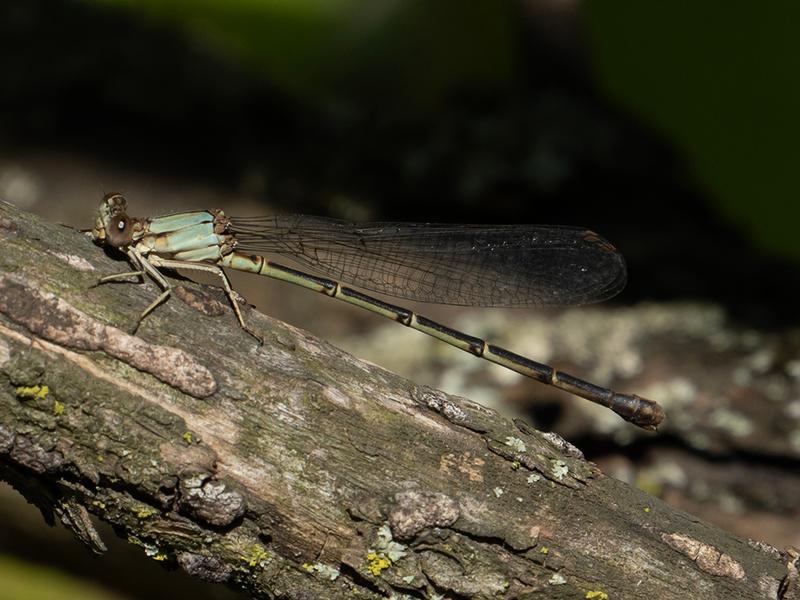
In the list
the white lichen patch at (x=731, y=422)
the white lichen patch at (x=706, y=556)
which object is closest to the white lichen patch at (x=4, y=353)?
the white lichen patch at (x=706, y=556)

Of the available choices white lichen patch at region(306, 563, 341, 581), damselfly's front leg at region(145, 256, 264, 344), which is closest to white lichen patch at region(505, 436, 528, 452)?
white lichen patch at region(306, 563, 341, 581)

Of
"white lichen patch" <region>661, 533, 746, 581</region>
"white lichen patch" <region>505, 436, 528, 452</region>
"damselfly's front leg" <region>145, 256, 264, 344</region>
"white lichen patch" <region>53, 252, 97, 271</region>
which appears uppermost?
"damselfly's front leg" <region>145, 256, 264, 344</region>

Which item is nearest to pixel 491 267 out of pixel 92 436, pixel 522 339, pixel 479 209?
pixel 522 339

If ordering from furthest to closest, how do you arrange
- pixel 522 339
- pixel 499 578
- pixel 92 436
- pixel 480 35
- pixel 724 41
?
pixel 480 35
pixel 724 41
pixel 522 339
pixel 499 578
pixel 92 436

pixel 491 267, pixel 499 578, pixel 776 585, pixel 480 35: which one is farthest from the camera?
pixel 480 35

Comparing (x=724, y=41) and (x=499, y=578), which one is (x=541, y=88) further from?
(x=499, y=578)

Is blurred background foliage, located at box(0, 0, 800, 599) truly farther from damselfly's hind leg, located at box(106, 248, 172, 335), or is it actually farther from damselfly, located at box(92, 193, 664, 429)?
damselfly's hind leg, located at box(106, 248, 172, 335)

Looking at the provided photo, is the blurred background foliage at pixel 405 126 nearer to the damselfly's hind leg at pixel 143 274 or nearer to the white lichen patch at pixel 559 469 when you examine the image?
the damselfly's hind leg at pixel 143 274
